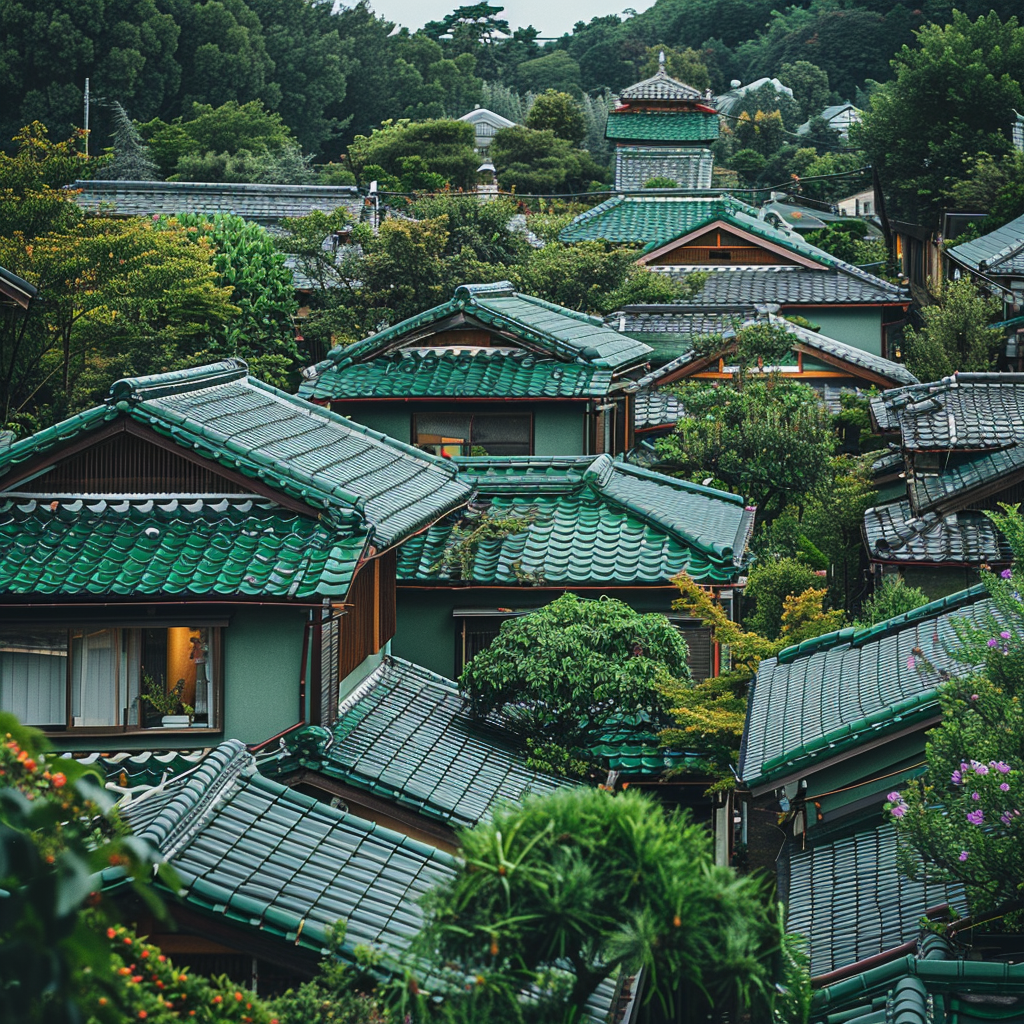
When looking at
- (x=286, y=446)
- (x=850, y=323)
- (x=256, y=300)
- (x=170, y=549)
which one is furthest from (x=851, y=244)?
(x=170, y=549)

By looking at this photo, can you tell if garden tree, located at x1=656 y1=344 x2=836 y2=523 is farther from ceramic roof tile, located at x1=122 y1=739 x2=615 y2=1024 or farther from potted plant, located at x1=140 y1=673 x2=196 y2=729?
ceramic roof tile, located at x1=122 y1=739 x2=615 y2=1024

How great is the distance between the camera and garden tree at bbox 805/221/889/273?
5450cm

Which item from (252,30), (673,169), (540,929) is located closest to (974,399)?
(540,929)

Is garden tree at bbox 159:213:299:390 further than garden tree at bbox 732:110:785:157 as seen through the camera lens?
No

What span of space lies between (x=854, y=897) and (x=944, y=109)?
1670 inches

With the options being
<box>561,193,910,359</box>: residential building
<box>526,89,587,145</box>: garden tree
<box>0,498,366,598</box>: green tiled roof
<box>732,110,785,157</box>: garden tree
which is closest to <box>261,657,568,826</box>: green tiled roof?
<box>0,498,366,598</box>: green tiled roof

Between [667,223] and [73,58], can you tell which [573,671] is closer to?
[667,223]

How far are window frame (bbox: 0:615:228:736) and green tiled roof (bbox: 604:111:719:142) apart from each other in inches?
1845

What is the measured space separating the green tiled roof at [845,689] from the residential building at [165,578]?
14.3ft

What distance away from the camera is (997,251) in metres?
33.6

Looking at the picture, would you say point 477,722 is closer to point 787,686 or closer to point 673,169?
point 787,686

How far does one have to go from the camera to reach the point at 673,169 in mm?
56688

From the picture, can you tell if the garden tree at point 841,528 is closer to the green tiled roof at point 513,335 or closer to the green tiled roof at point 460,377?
the green tiled roof at point 513,335

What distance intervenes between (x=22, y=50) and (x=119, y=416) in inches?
2574
